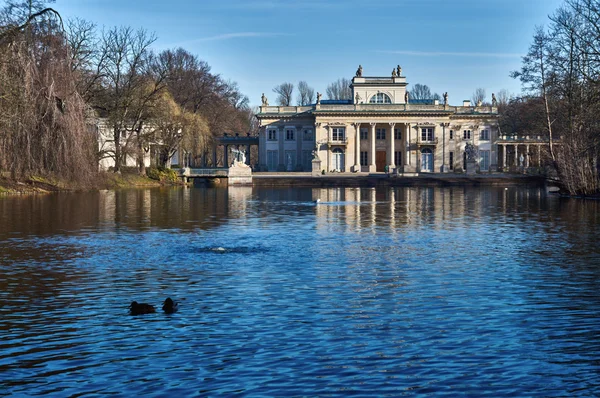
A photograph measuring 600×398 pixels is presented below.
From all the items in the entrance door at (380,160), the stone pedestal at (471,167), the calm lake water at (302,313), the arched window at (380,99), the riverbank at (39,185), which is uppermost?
the arched window at (380,99)

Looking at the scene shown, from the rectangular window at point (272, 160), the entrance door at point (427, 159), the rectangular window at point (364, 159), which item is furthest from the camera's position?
the rectangular window at point (272, 160)

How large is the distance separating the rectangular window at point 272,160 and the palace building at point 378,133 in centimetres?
13

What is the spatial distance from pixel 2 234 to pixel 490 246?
48.6 ft

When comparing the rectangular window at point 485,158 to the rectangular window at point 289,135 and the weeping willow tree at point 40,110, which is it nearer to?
the rectangular window at point 289,135

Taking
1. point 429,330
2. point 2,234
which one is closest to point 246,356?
point 429,330

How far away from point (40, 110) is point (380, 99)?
69.9 metres

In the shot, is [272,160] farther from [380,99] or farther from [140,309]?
[140,309]

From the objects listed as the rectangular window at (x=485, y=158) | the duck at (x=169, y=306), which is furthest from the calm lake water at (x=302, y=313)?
the rectangular window at (x=485, y=158)

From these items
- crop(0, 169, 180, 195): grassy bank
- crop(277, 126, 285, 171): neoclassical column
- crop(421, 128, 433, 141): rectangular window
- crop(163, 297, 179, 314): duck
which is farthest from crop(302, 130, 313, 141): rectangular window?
crop(163, 297, 179, 314): duck

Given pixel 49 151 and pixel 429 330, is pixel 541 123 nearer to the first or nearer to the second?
pixel 49 151

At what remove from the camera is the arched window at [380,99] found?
333 ft

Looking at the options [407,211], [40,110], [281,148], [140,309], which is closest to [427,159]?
[281,148]

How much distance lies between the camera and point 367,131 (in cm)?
10100

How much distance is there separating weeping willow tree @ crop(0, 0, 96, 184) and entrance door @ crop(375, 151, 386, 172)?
6665 centimetres
